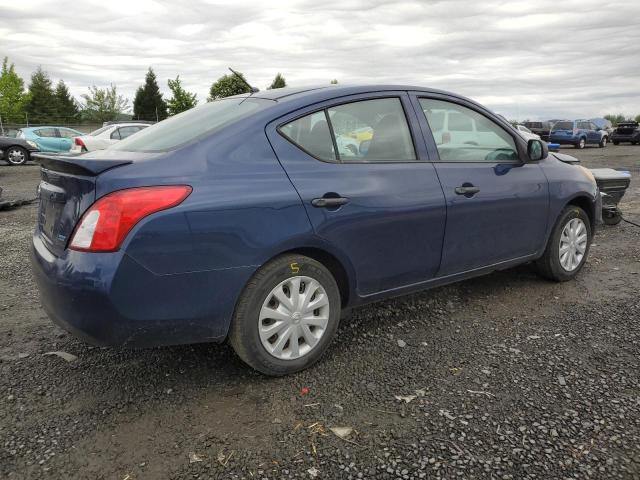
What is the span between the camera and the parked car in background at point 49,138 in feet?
66.5

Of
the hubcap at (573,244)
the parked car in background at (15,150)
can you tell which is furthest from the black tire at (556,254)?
the parked car in background at (15,150)

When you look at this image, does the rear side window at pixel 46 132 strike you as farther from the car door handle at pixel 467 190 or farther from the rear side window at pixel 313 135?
the car door handle at pixel 467 190

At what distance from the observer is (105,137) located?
52.0 ft

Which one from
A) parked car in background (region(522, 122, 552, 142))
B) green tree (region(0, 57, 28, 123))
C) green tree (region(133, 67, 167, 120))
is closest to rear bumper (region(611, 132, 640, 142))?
parked car in background (region(522, 122, 552, 142))

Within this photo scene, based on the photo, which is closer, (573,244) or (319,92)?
(319,92)

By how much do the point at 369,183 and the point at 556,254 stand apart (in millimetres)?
2173

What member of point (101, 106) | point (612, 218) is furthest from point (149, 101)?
point (612, 218)

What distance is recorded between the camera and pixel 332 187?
2979 millimetres

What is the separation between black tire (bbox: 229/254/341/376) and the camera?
2.74 metres

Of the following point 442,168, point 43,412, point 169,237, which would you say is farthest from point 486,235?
point 43,412

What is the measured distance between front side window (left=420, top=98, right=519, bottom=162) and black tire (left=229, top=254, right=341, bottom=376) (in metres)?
1.26

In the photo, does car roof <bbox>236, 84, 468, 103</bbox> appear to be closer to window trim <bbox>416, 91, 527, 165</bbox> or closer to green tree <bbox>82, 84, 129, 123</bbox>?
window trim <bbox>416, 91, 527, 165</bbox>

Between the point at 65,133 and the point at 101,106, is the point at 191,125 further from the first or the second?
the point at 101,106

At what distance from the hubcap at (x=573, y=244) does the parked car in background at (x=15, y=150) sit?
19.4 meters
